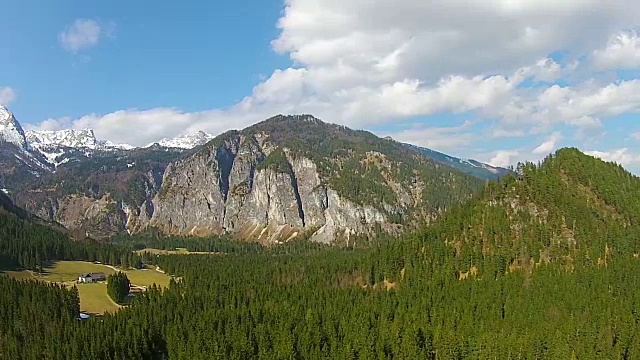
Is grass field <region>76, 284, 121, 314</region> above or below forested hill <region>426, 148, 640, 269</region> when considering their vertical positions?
below

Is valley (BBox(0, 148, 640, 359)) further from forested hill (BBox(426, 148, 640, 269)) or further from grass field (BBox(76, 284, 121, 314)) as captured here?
grass field (BBox(76, 284, 121, 314))

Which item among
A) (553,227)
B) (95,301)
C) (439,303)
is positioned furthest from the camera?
(95,301)

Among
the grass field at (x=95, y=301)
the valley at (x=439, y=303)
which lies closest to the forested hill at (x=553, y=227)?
the valley at (x=439, y=303)

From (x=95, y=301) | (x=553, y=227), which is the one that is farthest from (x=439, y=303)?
(x=95, y=301)

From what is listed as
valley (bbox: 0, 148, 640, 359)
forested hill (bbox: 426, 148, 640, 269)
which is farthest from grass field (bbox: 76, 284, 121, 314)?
forested hill (bbox: 426, 148, 640, 269)

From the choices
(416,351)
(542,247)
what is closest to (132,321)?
(416,351)

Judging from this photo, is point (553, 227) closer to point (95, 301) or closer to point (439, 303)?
point (439, 303)

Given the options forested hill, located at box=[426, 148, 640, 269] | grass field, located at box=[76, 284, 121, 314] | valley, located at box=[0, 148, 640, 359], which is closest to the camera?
valley, located at box=[0, 148, 640, 359]

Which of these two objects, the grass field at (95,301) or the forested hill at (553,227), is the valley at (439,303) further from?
the grass field at (95,301)

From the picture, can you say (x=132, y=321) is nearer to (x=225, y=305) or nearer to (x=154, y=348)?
(x=154, y=348)
